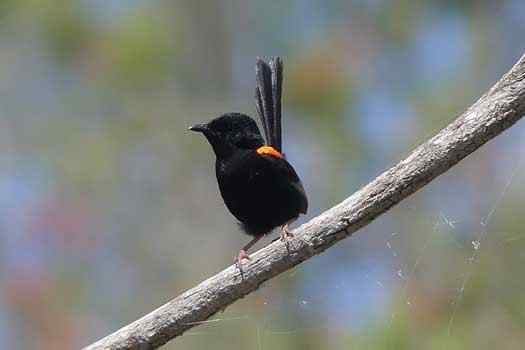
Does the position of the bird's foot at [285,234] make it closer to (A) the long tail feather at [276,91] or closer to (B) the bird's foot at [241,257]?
(B) the bird's foot at [241,257]

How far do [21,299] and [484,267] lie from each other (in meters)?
4.37

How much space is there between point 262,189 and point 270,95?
0.44 meters

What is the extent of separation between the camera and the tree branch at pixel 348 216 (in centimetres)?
227

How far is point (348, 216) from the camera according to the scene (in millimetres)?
2373

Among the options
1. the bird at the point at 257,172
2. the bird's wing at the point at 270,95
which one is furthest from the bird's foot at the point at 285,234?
the bird's wing at the point at 270,95

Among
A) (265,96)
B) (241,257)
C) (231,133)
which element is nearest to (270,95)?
(265,96)

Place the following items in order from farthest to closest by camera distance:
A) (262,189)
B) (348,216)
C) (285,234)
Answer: (262,189) → (285,234) → (348,216)

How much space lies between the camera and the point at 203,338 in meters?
6.70

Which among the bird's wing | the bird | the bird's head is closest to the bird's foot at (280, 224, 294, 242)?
the bird

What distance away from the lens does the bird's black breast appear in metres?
3.18

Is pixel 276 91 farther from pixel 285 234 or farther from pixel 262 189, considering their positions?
pixel 285 234

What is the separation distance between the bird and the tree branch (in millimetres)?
601

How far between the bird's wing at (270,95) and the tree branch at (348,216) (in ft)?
3.40

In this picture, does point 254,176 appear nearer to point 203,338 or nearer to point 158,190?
point 203,338
